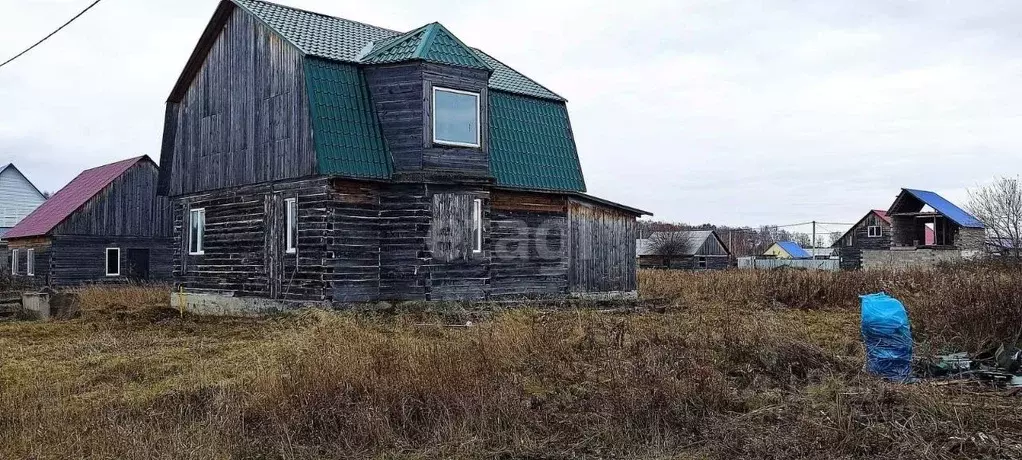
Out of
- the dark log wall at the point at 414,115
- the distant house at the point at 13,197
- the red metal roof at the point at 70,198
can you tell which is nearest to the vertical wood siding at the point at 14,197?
the distant house at the point at 13,197

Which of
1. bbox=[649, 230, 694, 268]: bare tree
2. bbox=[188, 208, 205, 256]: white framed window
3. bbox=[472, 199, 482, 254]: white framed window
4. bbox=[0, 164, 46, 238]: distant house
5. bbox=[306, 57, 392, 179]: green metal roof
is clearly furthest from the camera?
bbox=[649, 230, 694, 268]: bare tree

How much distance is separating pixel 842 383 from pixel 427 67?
12.3m

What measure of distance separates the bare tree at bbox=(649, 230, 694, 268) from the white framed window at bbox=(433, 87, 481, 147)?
43894 mm

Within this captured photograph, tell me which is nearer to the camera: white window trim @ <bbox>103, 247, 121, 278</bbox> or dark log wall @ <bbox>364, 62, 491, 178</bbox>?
dark log wall @ <bbox>364, 62, 491, 178</bbox>

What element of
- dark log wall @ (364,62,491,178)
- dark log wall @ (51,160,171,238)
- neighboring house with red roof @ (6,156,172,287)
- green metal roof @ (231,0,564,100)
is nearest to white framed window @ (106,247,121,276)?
neighboring house with red roof @ (6,156,172,287)

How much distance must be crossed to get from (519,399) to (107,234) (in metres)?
29.1

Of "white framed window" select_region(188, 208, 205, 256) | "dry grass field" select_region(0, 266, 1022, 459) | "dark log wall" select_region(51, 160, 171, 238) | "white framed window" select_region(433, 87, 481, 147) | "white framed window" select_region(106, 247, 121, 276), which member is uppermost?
"white framed window" select_region(433, 87, 481, 147)

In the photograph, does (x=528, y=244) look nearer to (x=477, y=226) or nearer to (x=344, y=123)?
(x=477, y=226)

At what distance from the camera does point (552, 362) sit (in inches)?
348

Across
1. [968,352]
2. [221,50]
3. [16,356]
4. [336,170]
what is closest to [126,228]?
[221,50]

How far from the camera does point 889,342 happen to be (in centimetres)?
872

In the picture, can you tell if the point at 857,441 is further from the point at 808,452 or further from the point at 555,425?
the point at 555,425

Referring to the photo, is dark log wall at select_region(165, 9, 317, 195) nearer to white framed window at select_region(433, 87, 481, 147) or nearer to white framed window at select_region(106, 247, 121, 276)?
white framed window at select_region(433, 87, 481, 147)

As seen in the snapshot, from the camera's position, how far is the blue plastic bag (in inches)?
341
